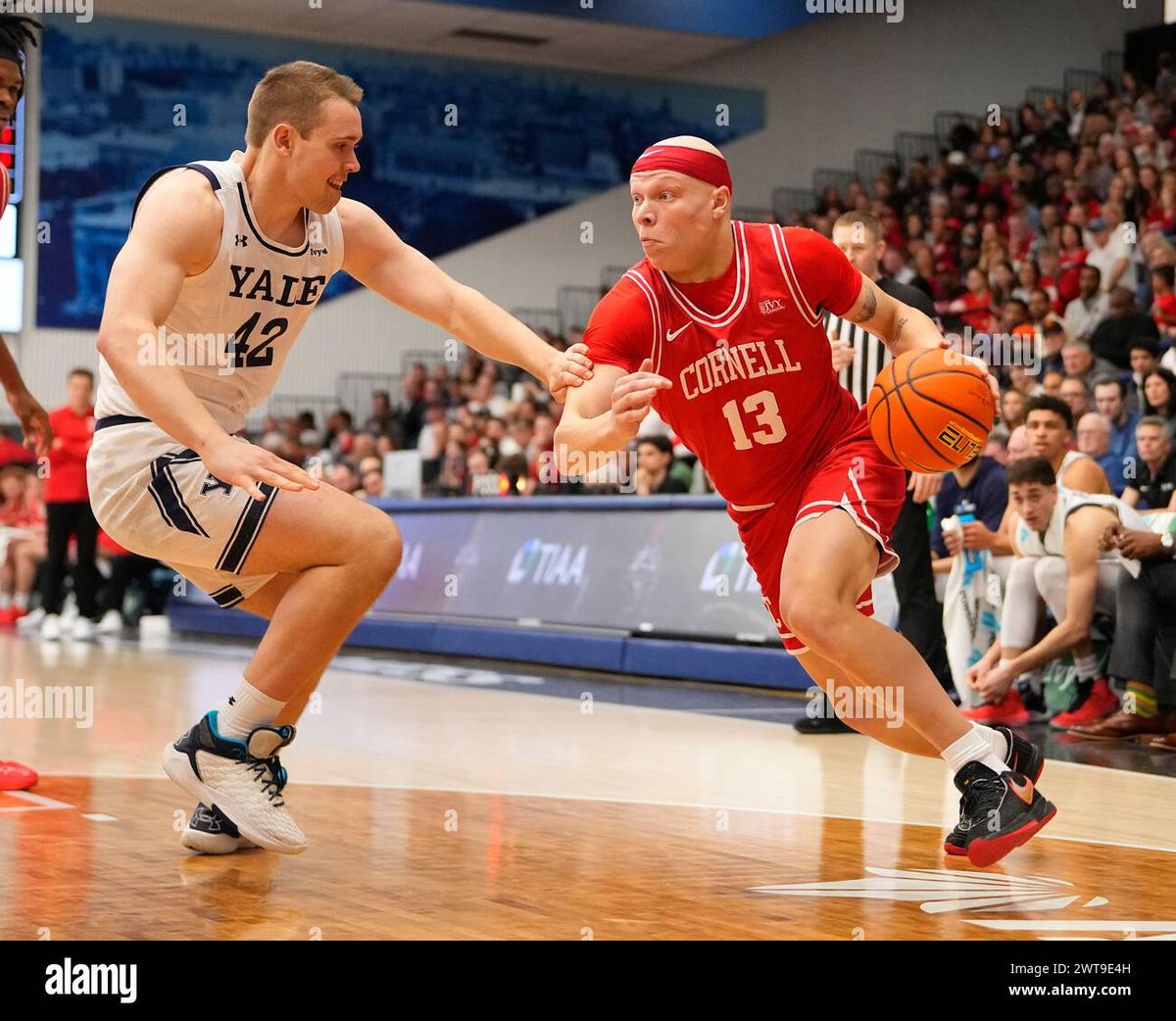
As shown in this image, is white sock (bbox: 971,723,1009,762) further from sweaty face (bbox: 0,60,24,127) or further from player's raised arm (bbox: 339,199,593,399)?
sweaty face (bbox: 0,60,24,127)

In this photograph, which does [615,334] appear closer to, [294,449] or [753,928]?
[753,928]

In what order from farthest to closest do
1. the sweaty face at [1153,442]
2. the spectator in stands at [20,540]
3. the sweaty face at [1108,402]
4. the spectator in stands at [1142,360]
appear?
the spectator in stands at [20,540] < the spectator in stands at [1142,360] < the sweaty face at [1108,402] < the sweaty face at [1153,442]

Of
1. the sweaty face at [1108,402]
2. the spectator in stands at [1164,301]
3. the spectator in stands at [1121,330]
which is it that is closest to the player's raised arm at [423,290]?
the sweaty face at [1108,402]

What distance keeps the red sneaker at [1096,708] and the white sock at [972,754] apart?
11.5 ft

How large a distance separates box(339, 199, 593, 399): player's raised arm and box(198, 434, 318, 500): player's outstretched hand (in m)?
0.95

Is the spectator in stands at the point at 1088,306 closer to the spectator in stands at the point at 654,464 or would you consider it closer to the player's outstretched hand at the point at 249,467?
the spectator in stands at the point at 654,464

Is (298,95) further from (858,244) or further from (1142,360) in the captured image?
(1142,360)

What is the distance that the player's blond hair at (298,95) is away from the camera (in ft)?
13.2

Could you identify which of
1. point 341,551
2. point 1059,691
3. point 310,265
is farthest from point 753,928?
point 1059,691

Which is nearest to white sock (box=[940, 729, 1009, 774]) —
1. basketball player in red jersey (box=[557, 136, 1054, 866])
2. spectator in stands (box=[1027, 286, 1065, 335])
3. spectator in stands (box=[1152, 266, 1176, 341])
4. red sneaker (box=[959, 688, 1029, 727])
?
basketball player in red jersey (box=[557, 136, 1054, 866])

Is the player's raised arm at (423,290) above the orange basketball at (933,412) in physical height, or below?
above

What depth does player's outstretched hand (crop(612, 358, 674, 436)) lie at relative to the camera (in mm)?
3590

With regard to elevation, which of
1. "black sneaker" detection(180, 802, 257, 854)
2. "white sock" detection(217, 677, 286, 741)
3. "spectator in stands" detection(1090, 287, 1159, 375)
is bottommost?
"black sneaker" detection(180, 802, 257, 854)

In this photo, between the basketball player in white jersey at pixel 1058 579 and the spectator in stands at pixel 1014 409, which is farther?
the spectator in stands at pixel 1014 409
